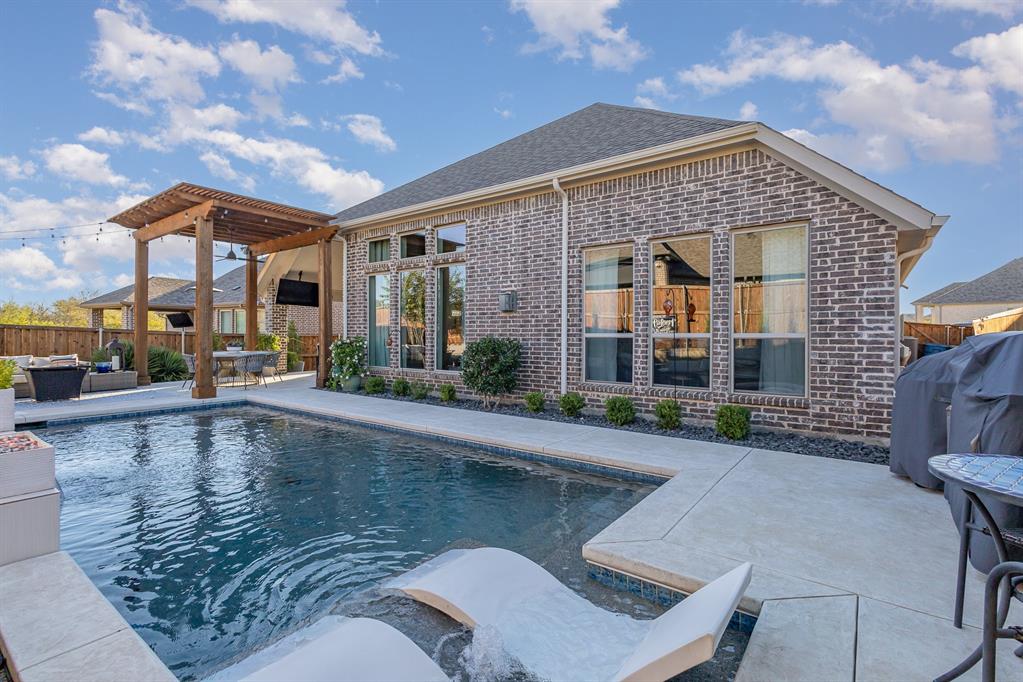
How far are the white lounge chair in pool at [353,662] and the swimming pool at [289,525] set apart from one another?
26cm

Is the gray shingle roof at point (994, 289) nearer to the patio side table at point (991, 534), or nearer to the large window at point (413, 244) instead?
the large window at point (413, 244)

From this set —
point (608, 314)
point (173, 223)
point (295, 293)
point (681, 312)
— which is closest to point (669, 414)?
point (681, 312)

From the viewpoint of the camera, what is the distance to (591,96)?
11531 mm

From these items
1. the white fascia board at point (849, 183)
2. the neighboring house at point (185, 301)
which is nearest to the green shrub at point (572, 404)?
the white fascia board at point (849, 183)

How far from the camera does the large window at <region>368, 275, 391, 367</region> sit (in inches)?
411

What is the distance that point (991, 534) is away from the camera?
1.84 m

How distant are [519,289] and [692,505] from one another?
5246 mm

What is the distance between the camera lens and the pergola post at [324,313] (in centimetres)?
1084

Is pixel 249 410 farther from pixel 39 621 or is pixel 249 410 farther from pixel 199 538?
pixel 39 621

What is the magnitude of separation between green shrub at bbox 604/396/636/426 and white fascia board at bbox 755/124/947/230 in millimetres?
3636

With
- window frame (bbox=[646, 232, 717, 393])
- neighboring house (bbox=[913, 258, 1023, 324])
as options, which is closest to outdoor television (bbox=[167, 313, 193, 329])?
window frame (bbox=[646, 232, 717, 393])

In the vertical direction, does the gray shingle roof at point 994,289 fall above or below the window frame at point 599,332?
above

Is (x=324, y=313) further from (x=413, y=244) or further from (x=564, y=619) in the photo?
(x=564, y=619)

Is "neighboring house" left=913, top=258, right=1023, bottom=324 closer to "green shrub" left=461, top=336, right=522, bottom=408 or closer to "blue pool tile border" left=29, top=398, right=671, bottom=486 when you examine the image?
"green shrub" left=461, top=336, right=522, bottom=408
